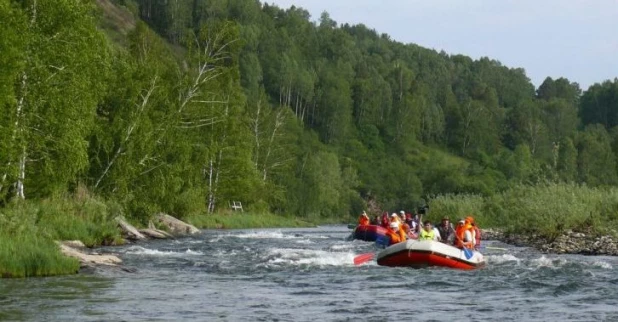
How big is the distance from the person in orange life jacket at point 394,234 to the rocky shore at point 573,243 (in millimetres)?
5511

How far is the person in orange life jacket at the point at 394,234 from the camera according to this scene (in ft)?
114

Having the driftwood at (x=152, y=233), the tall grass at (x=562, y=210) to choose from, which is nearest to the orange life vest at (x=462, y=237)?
the tall grass at (x=562, y=210)

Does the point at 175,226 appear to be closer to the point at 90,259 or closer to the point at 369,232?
the point at 369,232

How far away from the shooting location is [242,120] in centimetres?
6303

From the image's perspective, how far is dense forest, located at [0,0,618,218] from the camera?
28594 mm

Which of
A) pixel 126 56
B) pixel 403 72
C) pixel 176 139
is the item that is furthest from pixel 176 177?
pixel 403 72

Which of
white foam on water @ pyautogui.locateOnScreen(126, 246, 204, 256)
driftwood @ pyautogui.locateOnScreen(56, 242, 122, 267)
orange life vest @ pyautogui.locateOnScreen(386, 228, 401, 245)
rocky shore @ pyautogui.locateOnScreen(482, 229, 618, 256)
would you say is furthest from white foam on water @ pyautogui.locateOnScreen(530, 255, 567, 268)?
driftwood @ pyautogui.locateOnScreen(56, 242, 122, 267)

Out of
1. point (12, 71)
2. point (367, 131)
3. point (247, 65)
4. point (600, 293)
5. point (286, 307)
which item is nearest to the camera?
point (286, 307)

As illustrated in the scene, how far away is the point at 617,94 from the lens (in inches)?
7131

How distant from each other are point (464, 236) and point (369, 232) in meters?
13.8

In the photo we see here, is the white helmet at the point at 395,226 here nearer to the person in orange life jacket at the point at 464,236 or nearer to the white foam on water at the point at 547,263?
the person in orange life jacket at the point at 464,236

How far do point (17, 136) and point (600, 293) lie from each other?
54.7 ft

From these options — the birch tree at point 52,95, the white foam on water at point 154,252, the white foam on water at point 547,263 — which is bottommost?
the white foam on water at point 547,263

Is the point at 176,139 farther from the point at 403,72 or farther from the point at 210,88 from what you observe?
the point at 403,72
